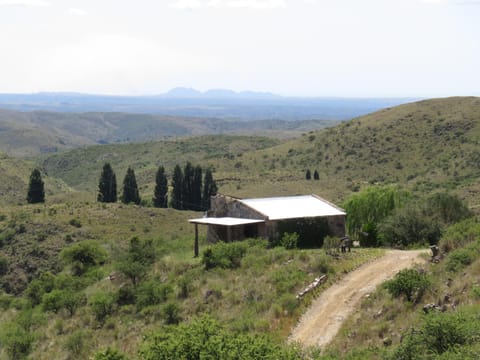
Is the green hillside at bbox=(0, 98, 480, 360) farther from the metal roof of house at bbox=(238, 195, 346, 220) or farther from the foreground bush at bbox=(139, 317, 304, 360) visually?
the metal roof of house at bbox=(238, 195, 346, 220)

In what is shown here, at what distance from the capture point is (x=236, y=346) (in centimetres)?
1580

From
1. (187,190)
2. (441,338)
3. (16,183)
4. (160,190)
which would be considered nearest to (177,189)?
→ (187,190)

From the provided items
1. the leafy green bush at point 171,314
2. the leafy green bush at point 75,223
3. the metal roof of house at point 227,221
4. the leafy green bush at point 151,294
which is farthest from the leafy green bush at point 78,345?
the leafy green bush at point 75,223

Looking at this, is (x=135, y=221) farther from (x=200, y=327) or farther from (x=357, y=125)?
(x=357, y=125)

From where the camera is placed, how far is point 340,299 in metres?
24.4

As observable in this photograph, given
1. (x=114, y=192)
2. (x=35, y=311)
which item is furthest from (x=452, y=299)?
(x=114, y=192)

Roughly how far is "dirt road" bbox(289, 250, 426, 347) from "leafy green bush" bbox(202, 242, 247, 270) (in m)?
7.18

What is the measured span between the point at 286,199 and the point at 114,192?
4722cm

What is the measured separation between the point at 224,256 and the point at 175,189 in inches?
2152

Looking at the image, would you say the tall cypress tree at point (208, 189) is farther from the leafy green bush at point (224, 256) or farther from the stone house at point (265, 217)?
the leafy green bush at point (224, 256)

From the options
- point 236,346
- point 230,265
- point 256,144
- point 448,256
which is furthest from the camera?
point 256,144

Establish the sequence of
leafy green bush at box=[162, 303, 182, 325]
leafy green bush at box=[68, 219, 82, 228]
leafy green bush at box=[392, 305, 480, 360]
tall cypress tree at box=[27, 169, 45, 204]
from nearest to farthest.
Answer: leafy green bush at box=[392, 305, 480, 360] < leafy green bush at box=[162, 303, 182, 325] < leafy green bush at box=[68, 219, 82, 228] < tall cypress tree at box=[27, 169, 45, 204]

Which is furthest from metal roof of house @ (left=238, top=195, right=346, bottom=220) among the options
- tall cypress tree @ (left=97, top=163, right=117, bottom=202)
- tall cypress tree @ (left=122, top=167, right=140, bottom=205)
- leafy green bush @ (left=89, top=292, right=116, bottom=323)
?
tall cypress tree @ (left=97, top=163, right=117, bottom=202)

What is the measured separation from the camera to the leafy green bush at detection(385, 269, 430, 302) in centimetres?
2122
